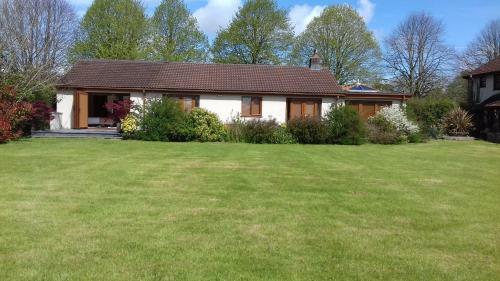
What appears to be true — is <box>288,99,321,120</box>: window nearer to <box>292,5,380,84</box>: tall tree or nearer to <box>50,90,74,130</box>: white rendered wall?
<box>50,90,74,130</box>: white rendered wall

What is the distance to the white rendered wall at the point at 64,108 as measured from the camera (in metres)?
27.8

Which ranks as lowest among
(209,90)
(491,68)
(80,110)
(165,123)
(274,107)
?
(165,123)

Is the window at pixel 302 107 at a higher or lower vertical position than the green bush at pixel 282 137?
higher

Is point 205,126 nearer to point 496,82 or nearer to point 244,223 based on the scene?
point 244,223

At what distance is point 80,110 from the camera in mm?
27625

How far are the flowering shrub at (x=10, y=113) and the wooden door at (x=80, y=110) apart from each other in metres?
4.74

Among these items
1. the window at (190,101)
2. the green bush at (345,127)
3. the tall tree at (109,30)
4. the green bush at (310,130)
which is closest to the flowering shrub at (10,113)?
the window at (190,101)

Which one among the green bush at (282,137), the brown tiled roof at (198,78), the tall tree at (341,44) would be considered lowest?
the green bush at (282,137)

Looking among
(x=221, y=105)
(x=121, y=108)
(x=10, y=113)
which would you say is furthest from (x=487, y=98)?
(x=10, y=113)

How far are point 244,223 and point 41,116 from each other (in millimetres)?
21219

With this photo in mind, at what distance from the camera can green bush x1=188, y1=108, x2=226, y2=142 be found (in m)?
23.6

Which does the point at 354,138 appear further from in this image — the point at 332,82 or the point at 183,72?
the point at 183,72

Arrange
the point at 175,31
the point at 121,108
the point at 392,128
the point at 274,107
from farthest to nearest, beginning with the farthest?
the point at 175,31 → the point at 274,107 → the point at 121,108 → the point at 392,128

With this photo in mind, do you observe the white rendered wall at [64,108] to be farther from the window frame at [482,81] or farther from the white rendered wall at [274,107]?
the window frame at [482,81]
